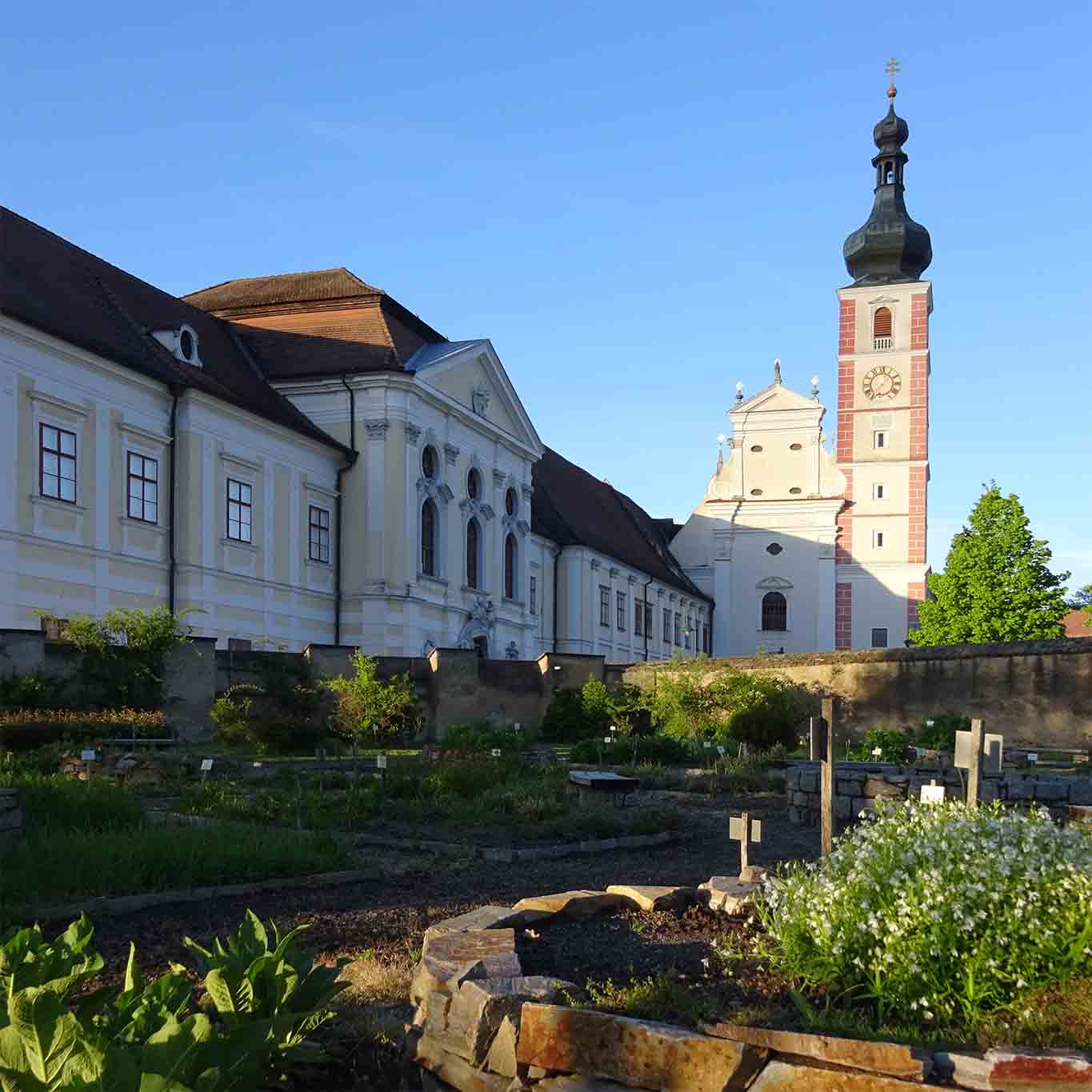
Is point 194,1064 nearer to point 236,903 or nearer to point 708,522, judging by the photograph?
point 236,903

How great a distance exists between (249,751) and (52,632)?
15.6 ft

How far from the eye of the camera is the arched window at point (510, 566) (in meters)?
42.8

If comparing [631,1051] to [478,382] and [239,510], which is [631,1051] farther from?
[478,382]

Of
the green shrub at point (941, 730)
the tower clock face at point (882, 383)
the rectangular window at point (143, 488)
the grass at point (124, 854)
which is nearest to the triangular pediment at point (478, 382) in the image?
the rectangular window at point (143, 488)

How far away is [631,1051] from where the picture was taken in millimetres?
4156

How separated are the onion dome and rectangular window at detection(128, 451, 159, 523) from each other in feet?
138

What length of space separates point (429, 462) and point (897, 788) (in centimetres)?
2607

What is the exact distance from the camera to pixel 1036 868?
5094mm

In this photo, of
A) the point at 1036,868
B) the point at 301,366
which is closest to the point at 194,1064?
the point at 1036,868

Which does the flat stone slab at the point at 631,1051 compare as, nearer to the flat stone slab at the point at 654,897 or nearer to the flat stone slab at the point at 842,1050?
the flat stone slab at the point at 842,1050

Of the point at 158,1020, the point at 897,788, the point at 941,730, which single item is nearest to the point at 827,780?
the point at 158,1020

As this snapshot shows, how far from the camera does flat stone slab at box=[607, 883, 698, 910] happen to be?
22.5ft

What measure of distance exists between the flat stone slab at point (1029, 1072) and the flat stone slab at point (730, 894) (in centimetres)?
261

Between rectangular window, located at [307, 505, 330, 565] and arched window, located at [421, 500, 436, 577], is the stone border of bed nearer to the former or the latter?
rectangular window, located at [307, 505, 330, 565]
